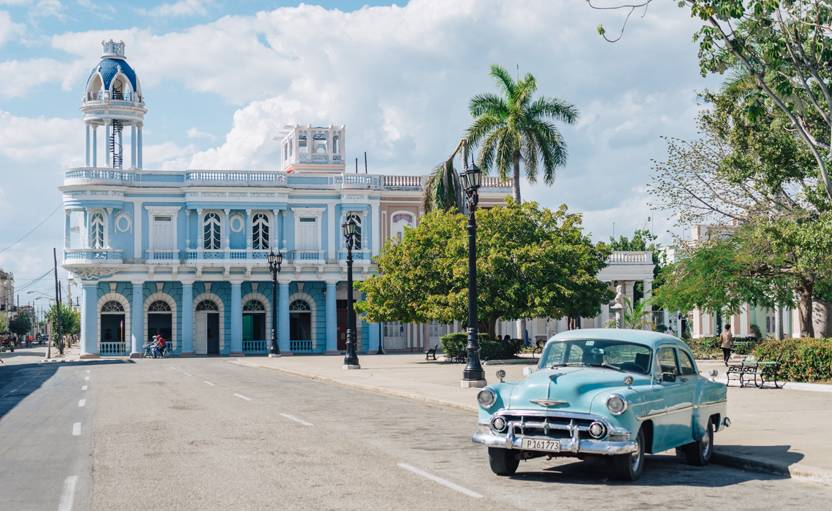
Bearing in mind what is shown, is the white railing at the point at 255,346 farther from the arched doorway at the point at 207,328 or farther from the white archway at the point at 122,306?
the white archway at the point at 122,306

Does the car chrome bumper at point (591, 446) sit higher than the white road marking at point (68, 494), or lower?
higher

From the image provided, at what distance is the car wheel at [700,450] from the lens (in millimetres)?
12555

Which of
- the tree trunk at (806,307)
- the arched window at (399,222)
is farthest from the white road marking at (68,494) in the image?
the arched window at (399,222)

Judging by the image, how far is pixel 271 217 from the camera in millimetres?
63500

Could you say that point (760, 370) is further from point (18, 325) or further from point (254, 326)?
point (18, 325)

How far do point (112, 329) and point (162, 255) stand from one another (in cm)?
531

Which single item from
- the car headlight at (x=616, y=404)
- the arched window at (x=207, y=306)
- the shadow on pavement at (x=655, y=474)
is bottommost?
the shadow on pavement at (x=655, y=474)

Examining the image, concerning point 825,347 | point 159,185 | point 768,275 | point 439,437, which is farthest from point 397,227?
point 439,437

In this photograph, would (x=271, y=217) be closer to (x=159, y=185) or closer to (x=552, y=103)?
(x=159, y=185)

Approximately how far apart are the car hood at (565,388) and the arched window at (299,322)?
2122 inches

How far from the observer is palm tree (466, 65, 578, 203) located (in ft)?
155

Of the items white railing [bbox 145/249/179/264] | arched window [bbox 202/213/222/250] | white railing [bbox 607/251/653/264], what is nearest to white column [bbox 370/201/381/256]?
arched window [bbox 202/213/222/250]

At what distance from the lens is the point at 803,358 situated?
2534 cm

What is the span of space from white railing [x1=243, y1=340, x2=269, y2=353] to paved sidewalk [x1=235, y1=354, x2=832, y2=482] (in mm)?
30814
